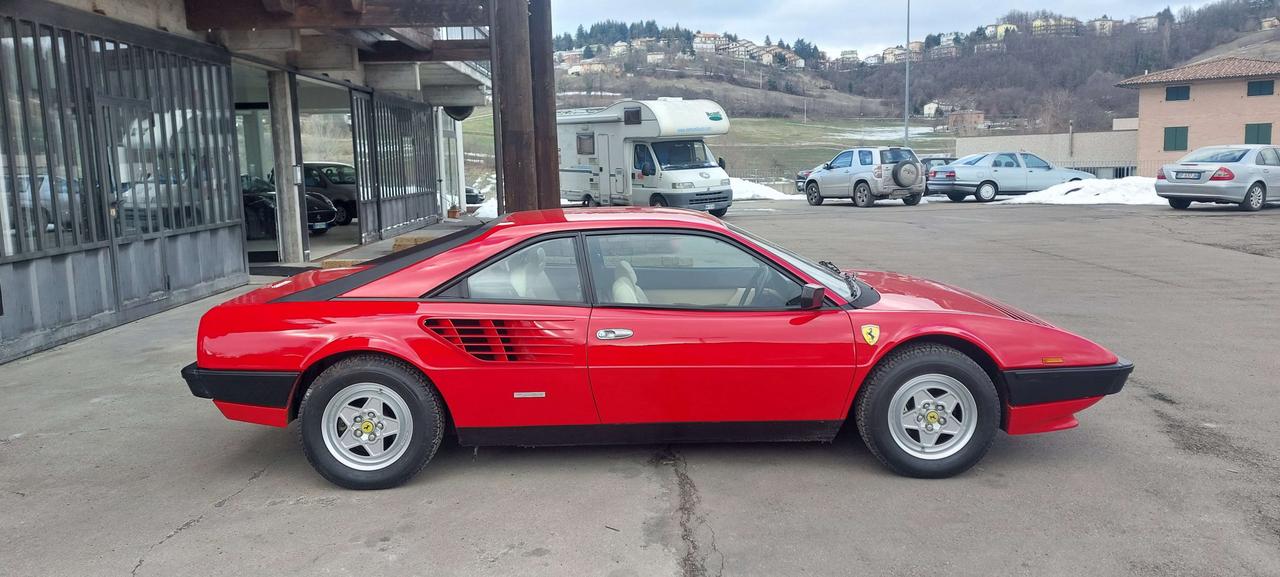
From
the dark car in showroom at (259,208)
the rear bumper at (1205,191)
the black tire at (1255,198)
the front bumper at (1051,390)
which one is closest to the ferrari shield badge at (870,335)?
the front bumper at (1051,390)

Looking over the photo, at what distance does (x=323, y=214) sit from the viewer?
67.6 ft

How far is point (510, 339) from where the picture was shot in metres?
4.59

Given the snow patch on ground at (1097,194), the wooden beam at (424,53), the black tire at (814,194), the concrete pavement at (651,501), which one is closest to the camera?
the concrete pavement at (651,501)

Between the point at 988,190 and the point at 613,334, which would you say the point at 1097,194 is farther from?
the point at 613,334

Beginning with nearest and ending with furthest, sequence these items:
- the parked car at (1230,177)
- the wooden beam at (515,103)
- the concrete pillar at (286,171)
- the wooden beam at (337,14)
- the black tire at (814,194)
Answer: the wooden beam at (515,103), the wooden beam at (337,14), the concrete pillar at (286,171), the parked car at (1230,177), the black tire at (814,194)

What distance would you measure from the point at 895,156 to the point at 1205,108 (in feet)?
86.1

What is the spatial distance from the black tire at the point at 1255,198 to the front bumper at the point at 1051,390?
64.6 ft

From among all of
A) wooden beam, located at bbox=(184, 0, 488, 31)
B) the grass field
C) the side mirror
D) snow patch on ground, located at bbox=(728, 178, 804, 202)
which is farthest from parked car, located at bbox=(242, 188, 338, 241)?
the grass field

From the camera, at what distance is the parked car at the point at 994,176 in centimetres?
2831

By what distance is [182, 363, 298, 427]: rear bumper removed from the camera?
4582 millimetres

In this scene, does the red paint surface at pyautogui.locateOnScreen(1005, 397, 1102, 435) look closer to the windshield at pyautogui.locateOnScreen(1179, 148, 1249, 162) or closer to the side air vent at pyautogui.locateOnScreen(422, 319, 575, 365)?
the side air vent at pyautogui.locateOnScreen(422, 319, 575, 365)

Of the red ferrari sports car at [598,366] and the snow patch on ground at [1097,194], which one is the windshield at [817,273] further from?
the snow patch on ground at [1097,194]

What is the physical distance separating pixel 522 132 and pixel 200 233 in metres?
4.41

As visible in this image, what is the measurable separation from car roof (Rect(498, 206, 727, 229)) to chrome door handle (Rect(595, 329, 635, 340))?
602mm
